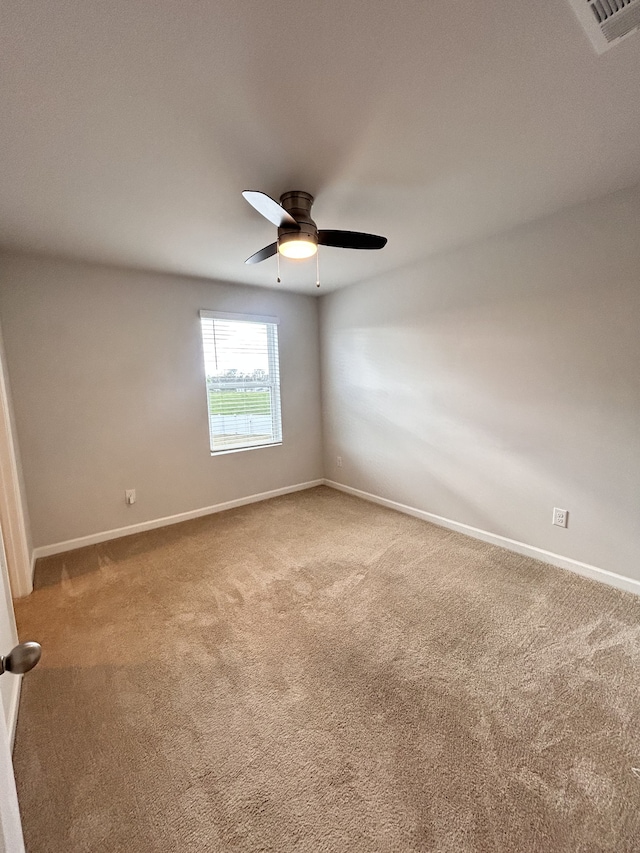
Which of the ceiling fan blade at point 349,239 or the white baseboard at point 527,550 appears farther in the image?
the white baseboard at point 527,550

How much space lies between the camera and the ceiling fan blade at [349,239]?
1.94 meters

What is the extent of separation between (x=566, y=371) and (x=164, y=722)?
2.90 meters

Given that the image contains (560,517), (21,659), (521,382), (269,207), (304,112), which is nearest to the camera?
(21,659)

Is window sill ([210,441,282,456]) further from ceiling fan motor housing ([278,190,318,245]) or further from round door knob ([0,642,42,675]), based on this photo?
round door knob ([0,642,42,675])

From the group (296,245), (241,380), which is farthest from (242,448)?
(296,245)

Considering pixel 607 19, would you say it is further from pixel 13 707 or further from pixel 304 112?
pixel 13 707

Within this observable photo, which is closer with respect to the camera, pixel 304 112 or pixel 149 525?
pixel 304 112

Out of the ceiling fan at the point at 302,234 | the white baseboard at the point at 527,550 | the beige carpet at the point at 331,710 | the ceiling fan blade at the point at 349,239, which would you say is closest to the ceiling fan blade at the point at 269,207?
the ceiling fan at the point at 302,234

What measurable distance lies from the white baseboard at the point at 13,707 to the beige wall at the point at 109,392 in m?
1.56

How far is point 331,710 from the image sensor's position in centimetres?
144

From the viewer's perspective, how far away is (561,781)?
1.17m

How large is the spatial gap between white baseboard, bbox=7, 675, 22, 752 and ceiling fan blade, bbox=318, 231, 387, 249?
251cm

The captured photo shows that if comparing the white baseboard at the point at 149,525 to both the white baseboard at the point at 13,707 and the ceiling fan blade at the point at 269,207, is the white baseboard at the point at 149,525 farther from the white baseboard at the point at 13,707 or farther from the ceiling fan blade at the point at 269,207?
the ceiling fan blade at the point at 269,207

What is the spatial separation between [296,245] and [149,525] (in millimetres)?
2758
